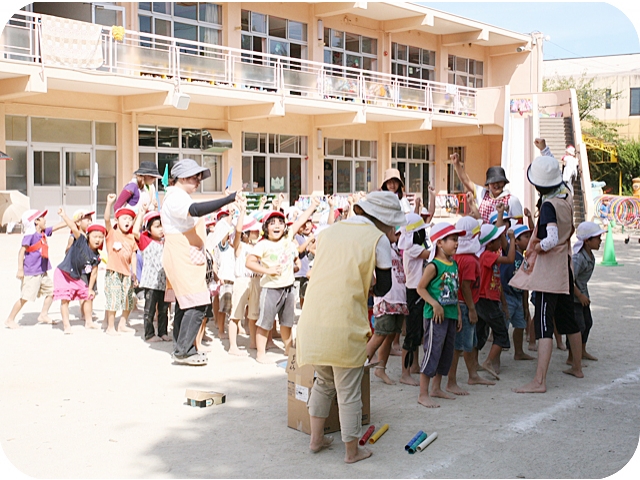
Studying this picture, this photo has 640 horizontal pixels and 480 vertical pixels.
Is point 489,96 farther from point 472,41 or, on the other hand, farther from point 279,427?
point 279,427

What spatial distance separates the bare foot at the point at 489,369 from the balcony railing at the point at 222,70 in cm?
1352

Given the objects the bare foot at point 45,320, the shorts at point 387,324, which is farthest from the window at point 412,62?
the shorts at point 387,324

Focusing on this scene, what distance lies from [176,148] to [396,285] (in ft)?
54.4

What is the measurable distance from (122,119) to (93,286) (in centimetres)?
1278

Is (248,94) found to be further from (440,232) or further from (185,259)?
(440,232)

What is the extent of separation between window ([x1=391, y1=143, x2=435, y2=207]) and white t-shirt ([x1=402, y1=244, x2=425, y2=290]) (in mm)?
23874

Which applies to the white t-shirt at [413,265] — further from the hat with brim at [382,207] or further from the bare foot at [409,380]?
the hat with brim at [382,207]

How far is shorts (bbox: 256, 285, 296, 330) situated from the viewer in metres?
6.90

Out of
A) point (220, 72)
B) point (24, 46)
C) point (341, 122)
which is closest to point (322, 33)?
point (341, 122)

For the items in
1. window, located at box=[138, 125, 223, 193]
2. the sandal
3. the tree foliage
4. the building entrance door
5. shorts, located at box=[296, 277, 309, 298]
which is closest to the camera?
the sandal

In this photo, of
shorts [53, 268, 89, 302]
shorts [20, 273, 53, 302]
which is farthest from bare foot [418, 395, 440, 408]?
shorts [20, 273, 53, 302]

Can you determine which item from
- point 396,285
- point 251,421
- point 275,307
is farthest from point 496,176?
point 251,421

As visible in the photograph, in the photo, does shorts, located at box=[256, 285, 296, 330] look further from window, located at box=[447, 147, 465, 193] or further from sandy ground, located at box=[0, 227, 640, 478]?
window, located at box=[447, 147, 465, 193]

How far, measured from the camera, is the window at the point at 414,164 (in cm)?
3047
